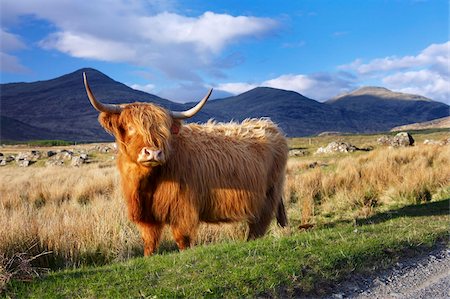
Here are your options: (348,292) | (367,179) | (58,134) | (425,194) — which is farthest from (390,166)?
(58,134)

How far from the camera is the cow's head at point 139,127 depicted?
220 inches

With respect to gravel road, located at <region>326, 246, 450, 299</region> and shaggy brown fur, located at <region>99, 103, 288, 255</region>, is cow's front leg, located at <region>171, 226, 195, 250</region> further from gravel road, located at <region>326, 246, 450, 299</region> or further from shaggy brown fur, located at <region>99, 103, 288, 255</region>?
gravel road, located at <region>326, 246, 450, 299</region>

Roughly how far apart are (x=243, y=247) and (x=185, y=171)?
1.57 metres

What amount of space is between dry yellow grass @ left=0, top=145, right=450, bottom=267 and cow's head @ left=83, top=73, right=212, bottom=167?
1.69 meters

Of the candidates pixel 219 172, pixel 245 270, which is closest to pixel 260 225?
pixel 219 172

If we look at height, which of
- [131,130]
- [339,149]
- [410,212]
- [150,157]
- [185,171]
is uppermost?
[131,130]

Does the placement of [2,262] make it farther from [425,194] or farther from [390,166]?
[390,166]

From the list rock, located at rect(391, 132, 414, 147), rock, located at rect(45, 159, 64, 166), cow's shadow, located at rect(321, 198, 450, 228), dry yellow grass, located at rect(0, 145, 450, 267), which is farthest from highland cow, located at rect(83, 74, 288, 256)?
rock, located at rect(45, 159, 64, 166)

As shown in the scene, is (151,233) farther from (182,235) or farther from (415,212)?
(415,212)

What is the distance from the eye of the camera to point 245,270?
4301 mm

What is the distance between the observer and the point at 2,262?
4.41 metres

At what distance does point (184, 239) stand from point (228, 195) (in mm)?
1046

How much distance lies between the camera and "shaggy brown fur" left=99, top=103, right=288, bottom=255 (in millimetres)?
5914

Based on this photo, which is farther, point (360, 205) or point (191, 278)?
point (360, 205)
